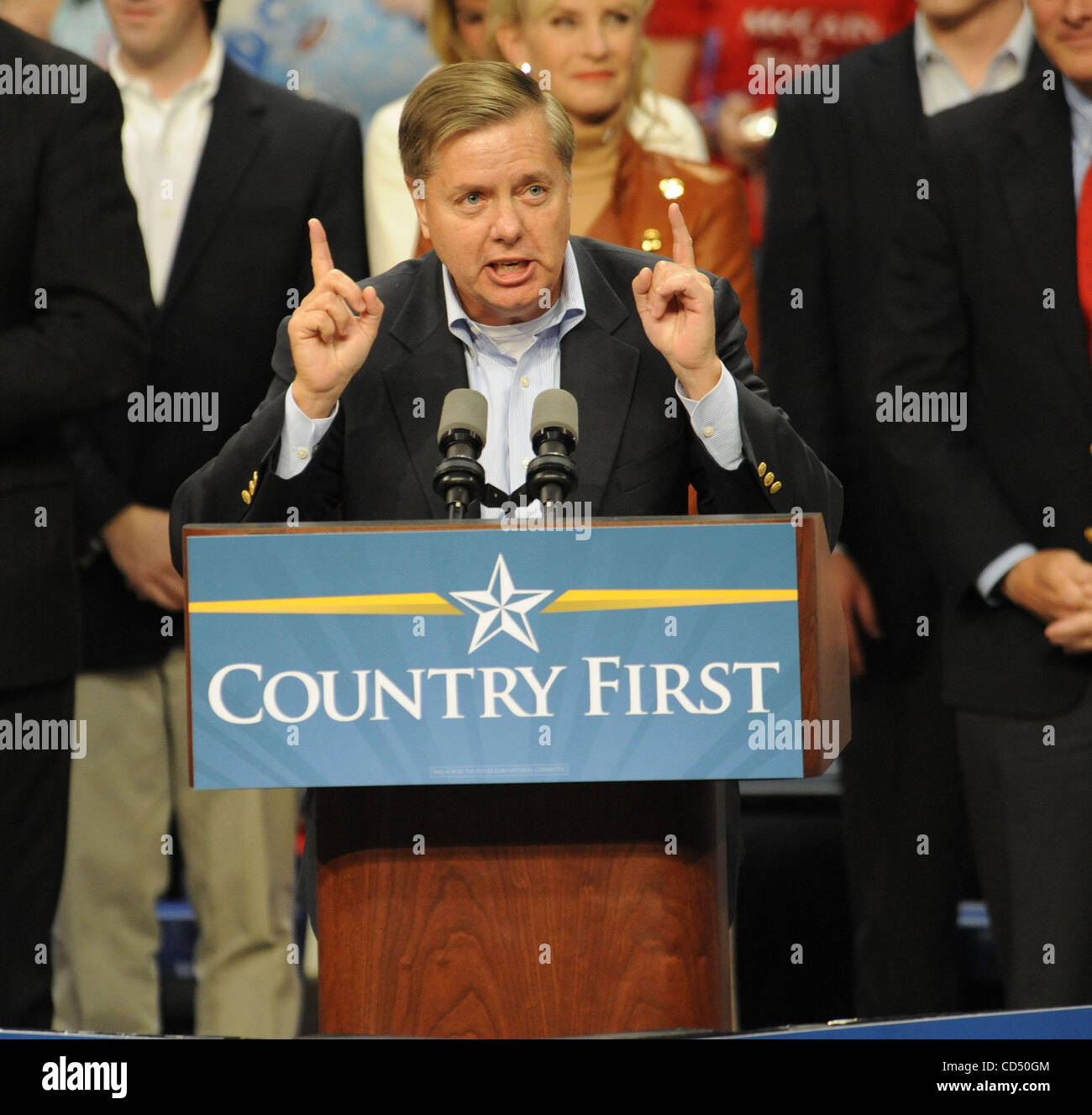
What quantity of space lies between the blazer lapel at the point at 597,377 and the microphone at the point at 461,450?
12.8 inches

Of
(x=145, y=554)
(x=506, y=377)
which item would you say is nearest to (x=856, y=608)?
(x=506, y=377)

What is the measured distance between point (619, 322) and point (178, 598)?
1.20 meters

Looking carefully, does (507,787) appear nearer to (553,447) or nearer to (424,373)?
(553,447)

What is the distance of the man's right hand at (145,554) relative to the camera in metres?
3.46

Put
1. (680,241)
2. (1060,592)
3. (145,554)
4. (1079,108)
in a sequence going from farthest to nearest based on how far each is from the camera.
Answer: (145,554)
(1079,108)
(1060,592)
(680,241)

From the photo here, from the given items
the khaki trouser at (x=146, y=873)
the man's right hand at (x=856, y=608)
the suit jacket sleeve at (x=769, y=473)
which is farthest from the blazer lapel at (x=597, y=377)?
the khaki trouser at (x=146, y=873)

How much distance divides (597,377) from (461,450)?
503 millimetres

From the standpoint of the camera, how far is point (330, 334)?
2.32 meters

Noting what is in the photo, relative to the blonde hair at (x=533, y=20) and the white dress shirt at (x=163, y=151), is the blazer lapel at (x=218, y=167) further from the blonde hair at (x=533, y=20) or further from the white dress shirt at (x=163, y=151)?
the blonde hair at (x=533, y=20)

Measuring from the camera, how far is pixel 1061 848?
314 centimetres

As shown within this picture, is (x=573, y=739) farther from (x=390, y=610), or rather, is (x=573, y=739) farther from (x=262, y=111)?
(x=262, y=111)
